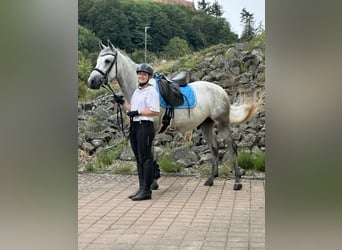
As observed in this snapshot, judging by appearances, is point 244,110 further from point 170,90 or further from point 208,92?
point 170,90

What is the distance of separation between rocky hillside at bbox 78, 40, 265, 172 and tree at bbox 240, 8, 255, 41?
0.19 metres

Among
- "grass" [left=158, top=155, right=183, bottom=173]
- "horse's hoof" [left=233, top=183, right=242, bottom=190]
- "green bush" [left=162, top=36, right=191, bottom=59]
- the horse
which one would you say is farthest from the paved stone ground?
"green bush" [left=162, top=36, right=191, bottom=59]

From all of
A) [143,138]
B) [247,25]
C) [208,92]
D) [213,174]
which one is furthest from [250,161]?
[143,138]

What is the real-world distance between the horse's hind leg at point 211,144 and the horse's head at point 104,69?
1.45 metres

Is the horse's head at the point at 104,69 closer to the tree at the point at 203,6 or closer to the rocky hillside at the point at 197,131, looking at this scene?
the rocky hillside at the point at 197,131

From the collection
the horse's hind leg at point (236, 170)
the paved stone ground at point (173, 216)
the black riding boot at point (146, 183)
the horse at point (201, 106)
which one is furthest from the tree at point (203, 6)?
the black riding boot at point (146, 183)

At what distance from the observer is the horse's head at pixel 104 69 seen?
6.05 meters

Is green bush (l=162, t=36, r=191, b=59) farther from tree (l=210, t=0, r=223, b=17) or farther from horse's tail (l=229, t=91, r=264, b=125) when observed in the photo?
horse's tail (l=229, t=91, r=264, b=125)

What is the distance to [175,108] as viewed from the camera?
640 cm

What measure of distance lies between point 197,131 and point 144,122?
2181 millimetres
